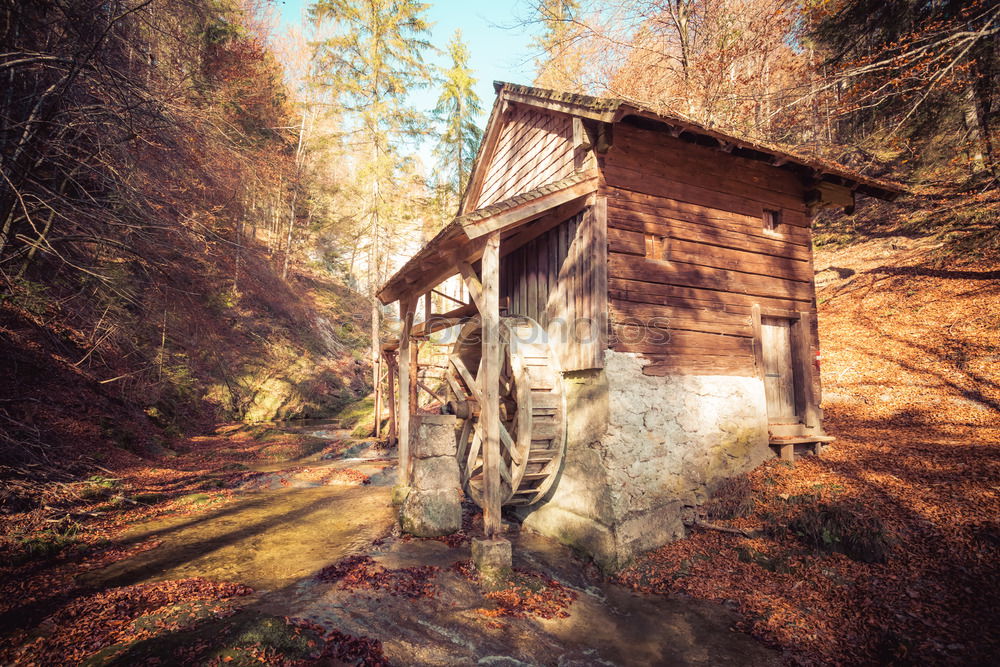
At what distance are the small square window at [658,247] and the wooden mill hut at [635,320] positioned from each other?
2cm

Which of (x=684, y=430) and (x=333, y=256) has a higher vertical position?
(x=333, y=256)

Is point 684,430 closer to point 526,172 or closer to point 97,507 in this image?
point 526,172

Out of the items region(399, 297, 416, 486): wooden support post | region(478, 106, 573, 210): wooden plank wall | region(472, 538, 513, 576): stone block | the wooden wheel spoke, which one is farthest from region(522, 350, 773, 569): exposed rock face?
region(478, 106, 573, 210): wooden plank wall

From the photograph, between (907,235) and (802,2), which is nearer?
(802,2)

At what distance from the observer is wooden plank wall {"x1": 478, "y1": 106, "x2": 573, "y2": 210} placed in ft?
23.8

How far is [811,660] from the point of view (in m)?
3.80

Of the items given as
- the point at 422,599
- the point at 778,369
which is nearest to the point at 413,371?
the point at 422,599

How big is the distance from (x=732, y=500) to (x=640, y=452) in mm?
1699

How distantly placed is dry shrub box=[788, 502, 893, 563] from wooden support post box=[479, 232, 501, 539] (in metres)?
3.84

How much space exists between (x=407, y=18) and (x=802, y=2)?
1430cm

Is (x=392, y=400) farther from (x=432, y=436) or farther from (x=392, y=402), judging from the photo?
(x=432, y=436)

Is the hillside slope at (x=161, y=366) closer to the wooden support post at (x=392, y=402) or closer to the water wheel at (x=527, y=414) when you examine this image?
the wooden support post at (x=392, y=402)

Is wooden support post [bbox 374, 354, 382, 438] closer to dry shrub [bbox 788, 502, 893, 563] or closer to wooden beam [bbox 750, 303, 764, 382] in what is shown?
wooden beam [bbox 750, 303, 764, 382]

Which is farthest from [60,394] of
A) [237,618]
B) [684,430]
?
[684,430]
